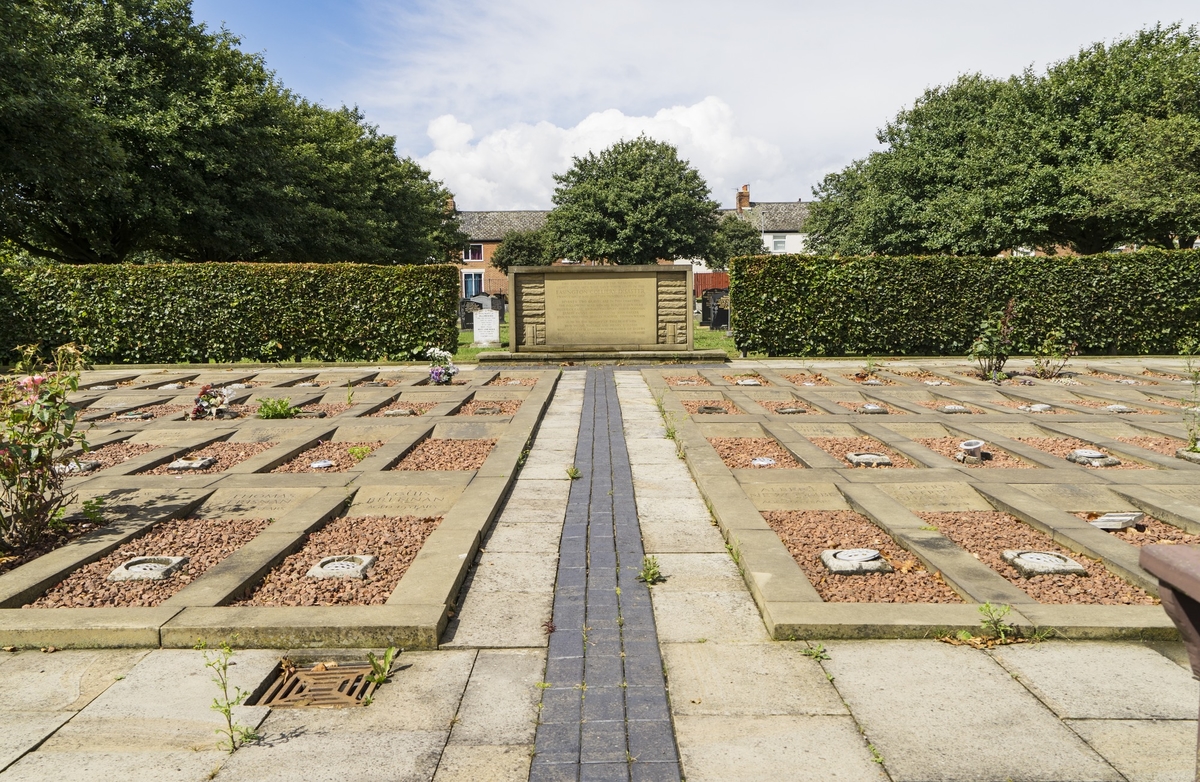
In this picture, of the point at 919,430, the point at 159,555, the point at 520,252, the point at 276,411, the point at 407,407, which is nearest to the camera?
the point at 159,555

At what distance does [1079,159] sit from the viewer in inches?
981

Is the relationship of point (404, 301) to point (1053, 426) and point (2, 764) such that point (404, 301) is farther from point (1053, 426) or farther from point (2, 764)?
point (2, 764)

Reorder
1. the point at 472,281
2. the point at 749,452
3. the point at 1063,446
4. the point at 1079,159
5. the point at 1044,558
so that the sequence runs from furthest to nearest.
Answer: the point at 472,281 → the point at 1079,159 → the point at 1063,446 → the point at 749,452 → the point at 1044,558

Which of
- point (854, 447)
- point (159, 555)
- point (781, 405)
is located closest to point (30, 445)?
point (159, 555)

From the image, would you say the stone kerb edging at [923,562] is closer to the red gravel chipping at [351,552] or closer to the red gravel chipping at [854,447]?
the red gravel chipping at [854,447]

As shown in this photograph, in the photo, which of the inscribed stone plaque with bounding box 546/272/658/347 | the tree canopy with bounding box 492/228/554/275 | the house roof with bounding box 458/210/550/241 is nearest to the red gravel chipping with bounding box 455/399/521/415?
the inscribed stone plaque with bounding box 546/272/658/347

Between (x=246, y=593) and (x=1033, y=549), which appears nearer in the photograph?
(x=246, y=593)

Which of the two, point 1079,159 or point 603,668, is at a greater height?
point 1079,159

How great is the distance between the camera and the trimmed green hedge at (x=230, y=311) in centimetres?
1595

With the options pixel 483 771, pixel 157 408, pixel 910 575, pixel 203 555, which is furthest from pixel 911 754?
pixel 157 408

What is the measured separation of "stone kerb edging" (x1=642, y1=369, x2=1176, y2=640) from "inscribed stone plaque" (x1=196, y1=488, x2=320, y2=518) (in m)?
3.15

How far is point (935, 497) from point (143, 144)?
23223 mm

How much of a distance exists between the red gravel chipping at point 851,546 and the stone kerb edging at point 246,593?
6.49 feet

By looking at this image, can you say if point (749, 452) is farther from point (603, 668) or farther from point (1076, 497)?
point (603, 668)
